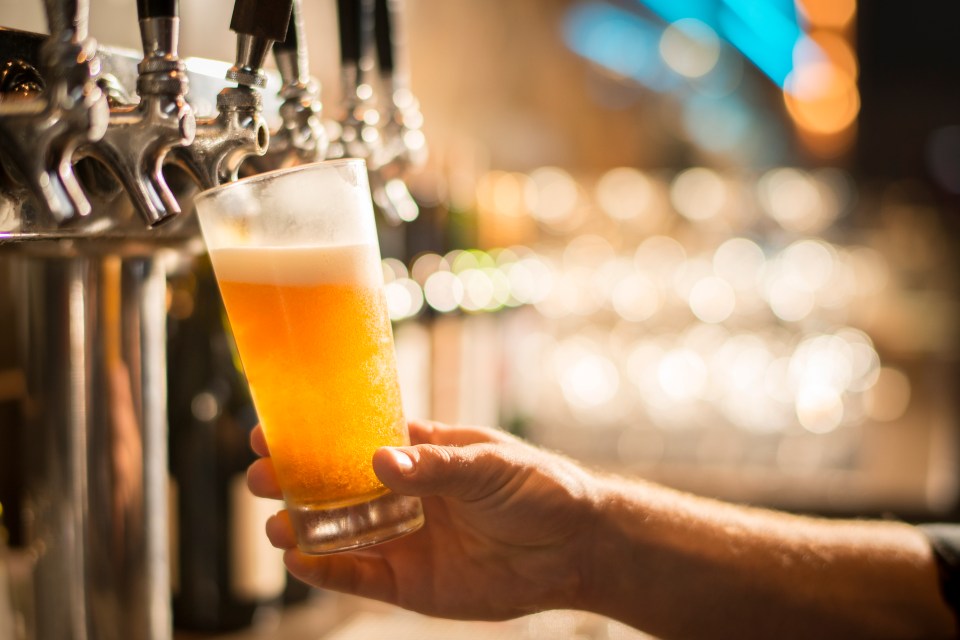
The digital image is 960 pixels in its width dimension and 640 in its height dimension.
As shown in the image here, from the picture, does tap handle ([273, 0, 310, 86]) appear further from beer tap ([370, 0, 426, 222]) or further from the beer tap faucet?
beer tap ([370, 0, 426, 222])

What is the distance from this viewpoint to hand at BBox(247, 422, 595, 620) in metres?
0.89

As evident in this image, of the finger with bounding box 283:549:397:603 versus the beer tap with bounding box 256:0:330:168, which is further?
the finger with bounding box 283:549:397:603

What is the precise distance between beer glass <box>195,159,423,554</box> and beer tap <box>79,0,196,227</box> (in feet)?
0.30

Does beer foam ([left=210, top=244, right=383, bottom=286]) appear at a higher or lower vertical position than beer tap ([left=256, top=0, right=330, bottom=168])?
lower

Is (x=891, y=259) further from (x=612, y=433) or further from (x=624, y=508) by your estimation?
(x=624, y=508)

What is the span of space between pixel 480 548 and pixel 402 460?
0.33 metres

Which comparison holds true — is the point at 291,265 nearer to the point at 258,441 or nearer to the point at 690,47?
the point at 258,441

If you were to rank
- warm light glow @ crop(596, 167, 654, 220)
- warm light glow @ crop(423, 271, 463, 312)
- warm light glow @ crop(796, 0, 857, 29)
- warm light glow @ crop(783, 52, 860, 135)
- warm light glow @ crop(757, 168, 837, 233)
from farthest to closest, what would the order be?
1. warm light glow @ crop(783, 52, 860, 135)
2. warm light glow @ crop(796, 0, 857, 29)
3. warm light glow @ crop(757, 168, 837, 233)
4. warm light glow @ crop(596, 167, 654, 220)
5. warm light glow @ crop(423, 271, 463, 312)

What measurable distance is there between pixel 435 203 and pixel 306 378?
5.10ft

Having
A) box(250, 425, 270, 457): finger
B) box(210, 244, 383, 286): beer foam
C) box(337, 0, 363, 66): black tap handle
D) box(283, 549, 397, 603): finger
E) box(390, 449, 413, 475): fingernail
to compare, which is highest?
box(337, 0, 363, 66): black tap handle

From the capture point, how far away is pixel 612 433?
310cm

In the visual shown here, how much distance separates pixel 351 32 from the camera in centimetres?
92

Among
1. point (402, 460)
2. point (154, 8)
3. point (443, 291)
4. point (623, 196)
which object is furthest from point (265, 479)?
point (623, 196)

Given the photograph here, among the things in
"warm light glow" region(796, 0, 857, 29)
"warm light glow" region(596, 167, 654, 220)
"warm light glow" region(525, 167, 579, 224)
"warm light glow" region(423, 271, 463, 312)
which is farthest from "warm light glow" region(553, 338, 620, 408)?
"warm light glow" region(796, 0, 857, 29)
